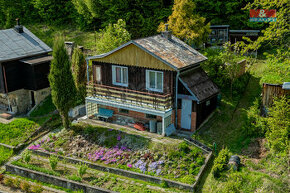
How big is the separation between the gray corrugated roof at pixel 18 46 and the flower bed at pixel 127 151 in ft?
34.6

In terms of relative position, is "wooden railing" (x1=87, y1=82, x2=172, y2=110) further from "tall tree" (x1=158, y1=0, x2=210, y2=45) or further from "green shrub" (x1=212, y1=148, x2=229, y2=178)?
"tall tree" (x1=158, y1=0, x2=210, y2=45)

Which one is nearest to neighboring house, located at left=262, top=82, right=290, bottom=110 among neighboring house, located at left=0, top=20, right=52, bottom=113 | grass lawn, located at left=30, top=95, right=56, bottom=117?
grass lawn, located at left=30, top=95, right=56, bottom=117

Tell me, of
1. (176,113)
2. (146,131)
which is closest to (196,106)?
(176,113)

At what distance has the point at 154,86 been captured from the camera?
2556cm

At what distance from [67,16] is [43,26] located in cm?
487

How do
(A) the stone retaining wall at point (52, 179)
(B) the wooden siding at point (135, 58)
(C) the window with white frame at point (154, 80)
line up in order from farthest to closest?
1. (C) the window with white frame at point (154, 80)
2. (B) the wooden siding at point (135, 58)
3. (A) the stone retaining wall at point (52, 179)

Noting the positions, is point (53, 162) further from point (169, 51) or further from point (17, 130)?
point (169, 51)

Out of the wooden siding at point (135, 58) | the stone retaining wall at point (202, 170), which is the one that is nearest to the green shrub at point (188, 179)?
the stone retaining wall at point (202, 170)

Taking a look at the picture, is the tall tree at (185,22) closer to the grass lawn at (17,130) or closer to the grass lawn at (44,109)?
the grass lawn at (44,109)

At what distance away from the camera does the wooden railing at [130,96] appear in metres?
24.5

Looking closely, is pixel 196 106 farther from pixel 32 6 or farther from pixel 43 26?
pixel 32 6

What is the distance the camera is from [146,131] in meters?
26.0

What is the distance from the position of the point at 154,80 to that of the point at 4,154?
13922 mm

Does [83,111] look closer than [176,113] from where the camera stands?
No
